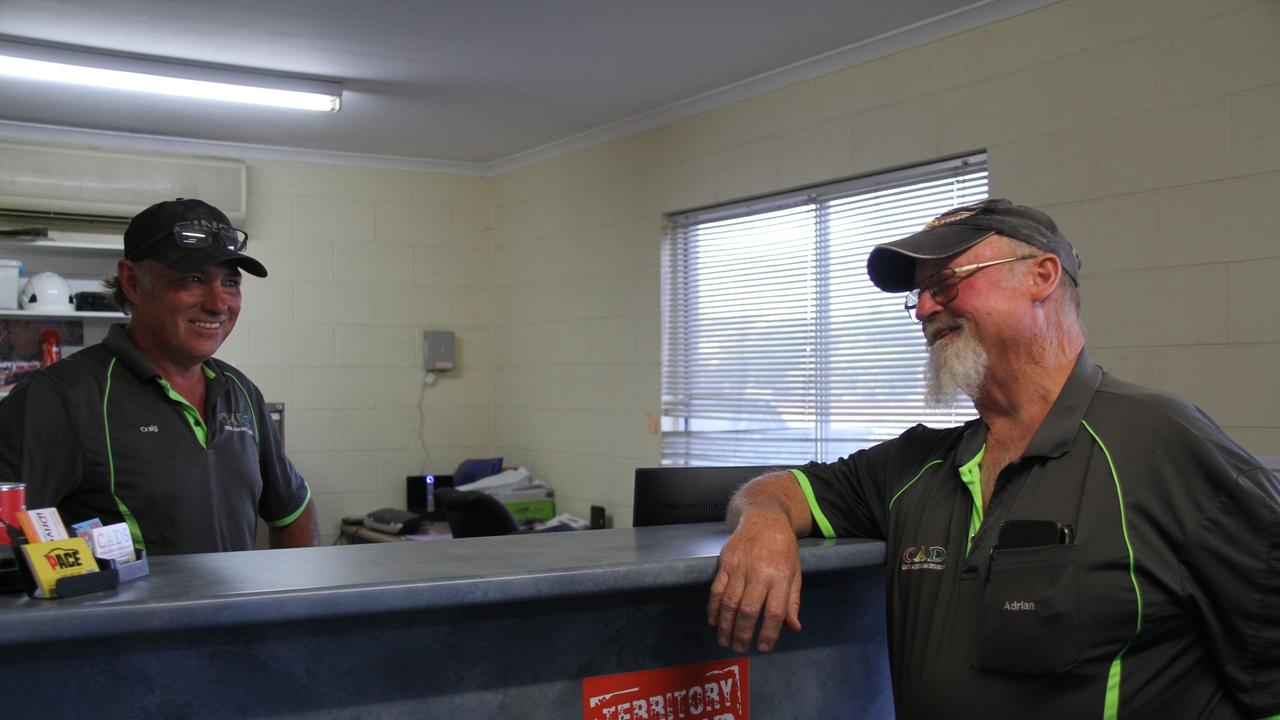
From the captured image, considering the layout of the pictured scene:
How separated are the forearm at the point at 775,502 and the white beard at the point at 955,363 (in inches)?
11.9

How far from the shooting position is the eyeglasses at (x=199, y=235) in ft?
6.97

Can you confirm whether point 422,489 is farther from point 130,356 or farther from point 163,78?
point 130,356

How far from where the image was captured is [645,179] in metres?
5.07

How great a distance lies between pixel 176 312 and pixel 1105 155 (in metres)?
2.72

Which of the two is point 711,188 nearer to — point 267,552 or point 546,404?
point 546,404

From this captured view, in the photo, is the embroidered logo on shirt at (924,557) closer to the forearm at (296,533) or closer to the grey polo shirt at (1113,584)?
the grey polo shirt at (1113,584)

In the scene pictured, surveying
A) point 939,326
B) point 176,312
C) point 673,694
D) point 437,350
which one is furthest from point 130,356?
point 437,350

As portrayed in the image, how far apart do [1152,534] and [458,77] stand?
371 centimetres

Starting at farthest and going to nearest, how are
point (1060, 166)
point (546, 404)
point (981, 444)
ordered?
point (546, 404) → point (1060, 166) → point (981, 444)

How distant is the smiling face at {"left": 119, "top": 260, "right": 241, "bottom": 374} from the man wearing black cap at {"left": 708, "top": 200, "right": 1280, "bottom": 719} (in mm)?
1246

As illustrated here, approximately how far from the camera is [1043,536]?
1349 millimetres

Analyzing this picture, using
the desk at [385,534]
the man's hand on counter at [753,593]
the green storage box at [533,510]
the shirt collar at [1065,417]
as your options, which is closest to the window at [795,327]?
the green storage box at [533,510]

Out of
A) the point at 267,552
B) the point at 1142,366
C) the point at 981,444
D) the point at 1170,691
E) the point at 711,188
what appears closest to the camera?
the point at 1170,691

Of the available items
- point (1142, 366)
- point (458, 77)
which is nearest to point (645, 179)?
point (458, 77)
